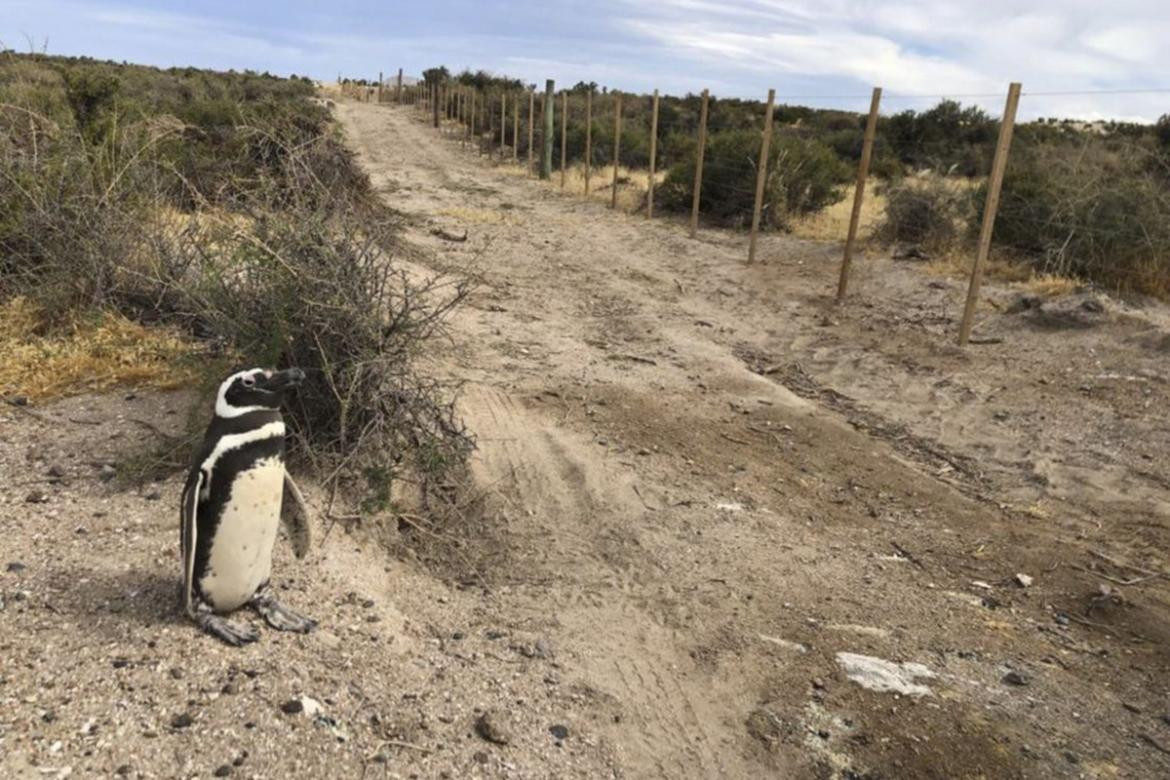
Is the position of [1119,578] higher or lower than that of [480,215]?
lower

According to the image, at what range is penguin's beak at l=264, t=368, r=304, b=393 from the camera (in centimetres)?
279

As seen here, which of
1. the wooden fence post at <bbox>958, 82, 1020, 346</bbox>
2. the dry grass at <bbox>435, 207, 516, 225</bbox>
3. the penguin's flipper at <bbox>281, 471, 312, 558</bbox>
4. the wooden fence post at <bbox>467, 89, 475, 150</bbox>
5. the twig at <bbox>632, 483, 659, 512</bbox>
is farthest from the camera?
the wooden fence post at <bbox>467, 89, 475, 150</bbox>

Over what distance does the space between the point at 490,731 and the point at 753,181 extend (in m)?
13.5

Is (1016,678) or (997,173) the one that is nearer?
(1016,678)

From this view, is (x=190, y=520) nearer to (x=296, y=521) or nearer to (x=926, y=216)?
(x=296, y=521)

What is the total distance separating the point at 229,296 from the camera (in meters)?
4.21

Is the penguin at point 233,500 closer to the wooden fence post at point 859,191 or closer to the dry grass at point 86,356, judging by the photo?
the dry grass at point 86,356

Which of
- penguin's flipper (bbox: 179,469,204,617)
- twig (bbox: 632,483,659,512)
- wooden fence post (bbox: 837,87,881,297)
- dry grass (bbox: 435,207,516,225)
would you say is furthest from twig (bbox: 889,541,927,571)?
dry grass (bbox: 435,207,516,225)

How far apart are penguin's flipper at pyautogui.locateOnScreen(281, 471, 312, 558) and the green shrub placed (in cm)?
1233

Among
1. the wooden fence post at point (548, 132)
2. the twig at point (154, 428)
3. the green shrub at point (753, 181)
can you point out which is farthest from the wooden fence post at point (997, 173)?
the wooden fence post at point (548, 132)

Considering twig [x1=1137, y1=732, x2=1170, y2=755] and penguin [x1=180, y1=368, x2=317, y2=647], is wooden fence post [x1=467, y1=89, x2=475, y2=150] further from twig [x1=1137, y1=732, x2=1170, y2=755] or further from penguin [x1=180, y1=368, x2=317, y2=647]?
twig [x1=1137, y1=732, x2=1170, y2=755]

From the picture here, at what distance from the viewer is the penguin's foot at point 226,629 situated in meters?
2.83

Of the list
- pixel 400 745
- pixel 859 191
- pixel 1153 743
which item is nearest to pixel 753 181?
pixel 859 191

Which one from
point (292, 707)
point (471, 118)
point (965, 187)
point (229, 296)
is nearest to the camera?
point (292, 707)
